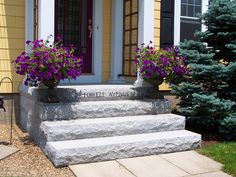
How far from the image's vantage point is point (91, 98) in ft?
18.9

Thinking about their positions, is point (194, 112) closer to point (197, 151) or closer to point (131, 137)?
point (197, 151)

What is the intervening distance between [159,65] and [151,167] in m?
1.83

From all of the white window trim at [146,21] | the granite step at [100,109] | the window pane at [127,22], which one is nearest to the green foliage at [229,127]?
the granite step at [100,109]

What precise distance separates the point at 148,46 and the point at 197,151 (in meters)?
1.93

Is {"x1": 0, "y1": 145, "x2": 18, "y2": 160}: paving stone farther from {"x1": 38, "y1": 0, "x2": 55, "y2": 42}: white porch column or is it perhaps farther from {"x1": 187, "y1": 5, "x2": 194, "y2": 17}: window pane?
{"x1": 187, "y1": 5, "x2": 194, "y2": 17}: window pane

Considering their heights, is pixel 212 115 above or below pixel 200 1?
below

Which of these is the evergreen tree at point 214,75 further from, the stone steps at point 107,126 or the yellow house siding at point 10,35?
the yellow house siding at point 10,35

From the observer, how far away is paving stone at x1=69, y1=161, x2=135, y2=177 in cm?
418

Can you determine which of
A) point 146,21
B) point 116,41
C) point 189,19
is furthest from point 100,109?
point 189,19

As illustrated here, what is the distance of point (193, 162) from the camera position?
15.4ft

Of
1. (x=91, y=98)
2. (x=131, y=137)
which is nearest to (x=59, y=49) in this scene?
(x=91, y=98)

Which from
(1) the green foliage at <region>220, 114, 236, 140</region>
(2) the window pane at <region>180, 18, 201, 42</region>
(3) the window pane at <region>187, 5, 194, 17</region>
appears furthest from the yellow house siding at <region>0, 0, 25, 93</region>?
(1) the green foliage at <region>220, 114, 236, 140</region>

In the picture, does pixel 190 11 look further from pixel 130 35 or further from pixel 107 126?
pixel 107 126

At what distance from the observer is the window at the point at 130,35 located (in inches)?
275
